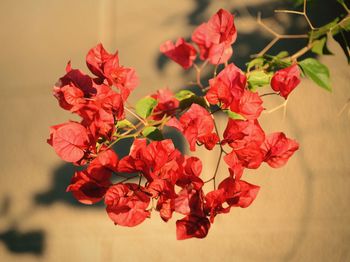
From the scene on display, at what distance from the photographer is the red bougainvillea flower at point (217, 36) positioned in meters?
0.62

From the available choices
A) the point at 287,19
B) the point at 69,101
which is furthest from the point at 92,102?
the point at 287,19

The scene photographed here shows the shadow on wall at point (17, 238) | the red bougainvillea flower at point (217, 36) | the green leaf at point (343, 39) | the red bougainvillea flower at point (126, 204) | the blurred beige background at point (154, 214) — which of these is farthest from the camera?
the shadow on wall at point (17, 238)

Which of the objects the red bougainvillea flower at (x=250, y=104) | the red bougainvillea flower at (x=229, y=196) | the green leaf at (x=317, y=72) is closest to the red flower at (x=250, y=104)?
the red bougainvillea flower at (x=250, y=104)

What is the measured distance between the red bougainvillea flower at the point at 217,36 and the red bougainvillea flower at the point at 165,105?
113mm

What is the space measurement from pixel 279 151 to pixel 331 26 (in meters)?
0.35

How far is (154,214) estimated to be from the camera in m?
0.90

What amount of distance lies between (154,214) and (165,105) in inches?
12.3

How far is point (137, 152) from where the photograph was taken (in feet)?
1.69

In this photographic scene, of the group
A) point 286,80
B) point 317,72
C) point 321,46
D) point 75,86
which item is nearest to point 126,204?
point 75,86

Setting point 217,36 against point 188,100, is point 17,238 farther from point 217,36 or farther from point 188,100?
point 217,36

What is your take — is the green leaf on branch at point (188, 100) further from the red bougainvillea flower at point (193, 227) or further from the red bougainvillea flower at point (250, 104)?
the red bougainvillea flower at point (193, 227)

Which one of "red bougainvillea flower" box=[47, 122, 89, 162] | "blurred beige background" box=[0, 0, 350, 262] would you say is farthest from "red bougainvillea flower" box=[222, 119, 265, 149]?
"blurred beige background" box=[0, 0, 350, 262]

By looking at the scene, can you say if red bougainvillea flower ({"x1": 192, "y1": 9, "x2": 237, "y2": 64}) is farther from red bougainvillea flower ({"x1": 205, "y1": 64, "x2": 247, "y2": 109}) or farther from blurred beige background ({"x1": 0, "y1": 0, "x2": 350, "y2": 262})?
blurred beige background ({"x1": 0, "y1": 0, "x2": 350, "y2": 262})

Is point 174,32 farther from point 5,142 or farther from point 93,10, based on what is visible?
point 5,142
